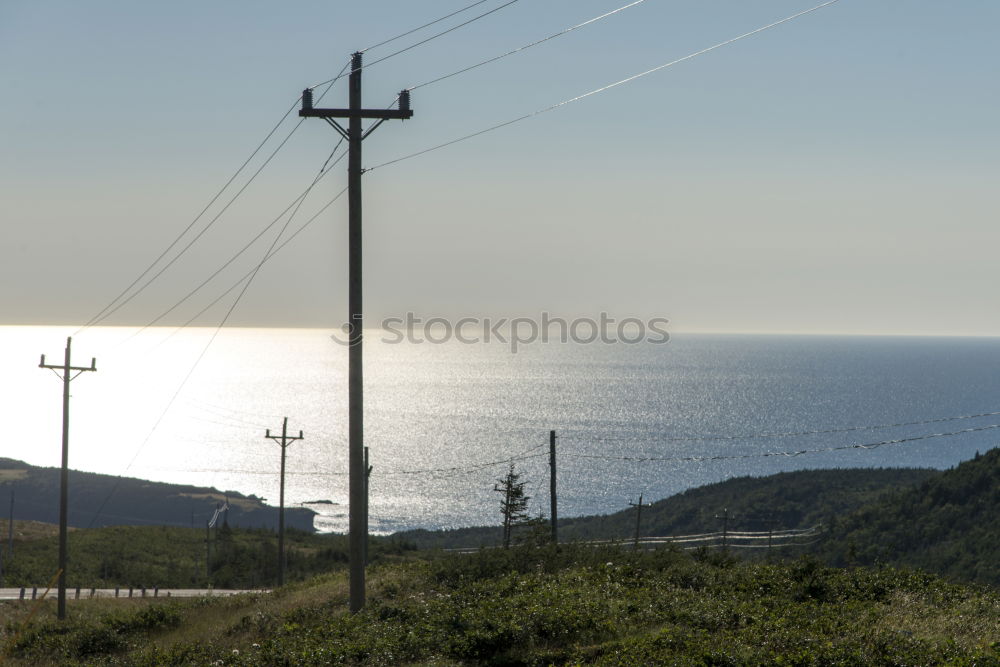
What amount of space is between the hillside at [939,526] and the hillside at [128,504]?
73.4m

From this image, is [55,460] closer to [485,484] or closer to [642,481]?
[485,484]

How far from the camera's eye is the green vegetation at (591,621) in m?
10.6

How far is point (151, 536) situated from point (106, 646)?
52732 mm

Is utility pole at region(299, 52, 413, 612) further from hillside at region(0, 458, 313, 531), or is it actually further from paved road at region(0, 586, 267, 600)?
hillside at region(0, 458, 313, 531)

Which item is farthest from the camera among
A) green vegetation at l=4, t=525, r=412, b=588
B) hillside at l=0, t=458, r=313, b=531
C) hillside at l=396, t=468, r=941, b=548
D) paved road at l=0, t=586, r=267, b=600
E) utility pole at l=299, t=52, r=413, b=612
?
hillside at l=0, t=458, r=313, b=531

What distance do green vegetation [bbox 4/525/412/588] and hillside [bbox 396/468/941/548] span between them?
2425 cm

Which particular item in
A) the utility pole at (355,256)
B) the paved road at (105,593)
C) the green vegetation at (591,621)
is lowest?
the paved road at (105,593)

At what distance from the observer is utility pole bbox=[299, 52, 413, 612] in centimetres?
1630

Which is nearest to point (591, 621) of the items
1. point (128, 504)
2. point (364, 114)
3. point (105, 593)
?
point (364, 114)

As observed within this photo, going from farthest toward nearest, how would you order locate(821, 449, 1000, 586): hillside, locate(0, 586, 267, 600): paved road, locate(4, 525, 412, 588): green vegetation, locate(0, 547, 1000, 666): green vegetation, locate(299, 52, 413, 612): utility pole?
locate(4, 525, 412, 588): green vegetation → locate(821, 449, 1000, 586): hillside → locate(0, 586, 267, 600): paved road → locate(299, 52, 413, 612): utility pole → locate(0, 547, 1000, 666): green vegetation

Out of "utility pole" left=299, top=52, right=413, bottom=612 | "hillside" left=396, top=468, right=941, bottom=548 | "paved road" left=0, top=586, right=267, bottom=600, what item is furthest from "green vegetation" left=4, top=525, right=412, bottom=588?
"utility pole" left=299, top=52, right=413, bottom=612

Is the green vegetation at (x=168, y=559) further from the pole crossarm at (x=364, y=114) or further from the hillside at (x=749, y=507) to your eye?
the pole crossarm at (x=364, y=114)

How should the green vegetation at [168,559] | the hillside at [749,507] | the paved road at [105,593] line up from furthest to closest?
the hillside at [749,507]
the green vegetation at [168,559]
the paved road at [105,593]

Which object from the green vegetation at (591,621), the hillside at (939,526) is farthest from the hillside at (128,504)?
the green vegetation at (591,621)
